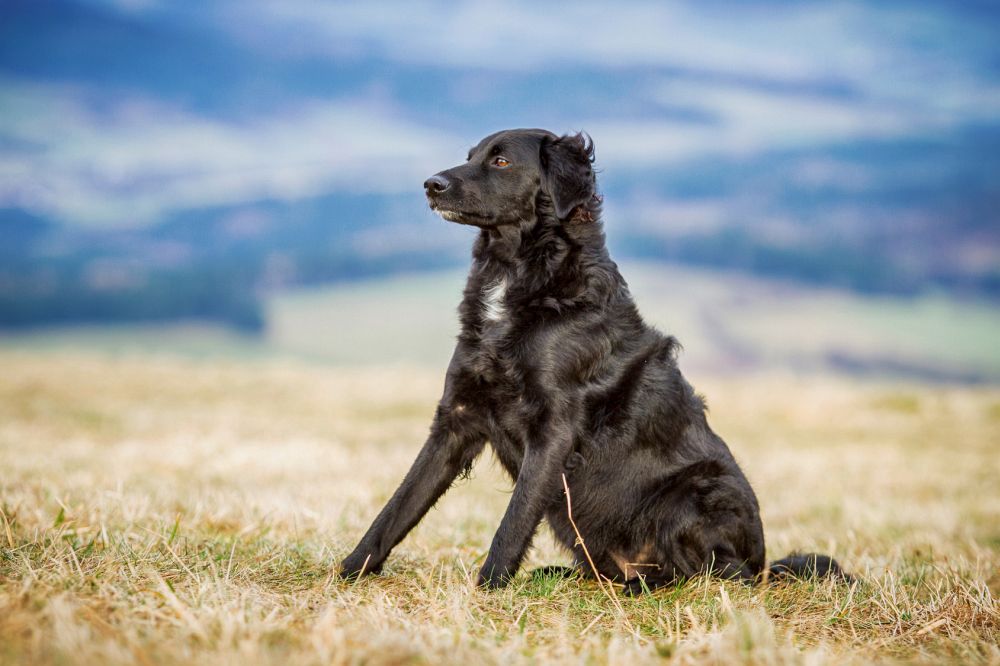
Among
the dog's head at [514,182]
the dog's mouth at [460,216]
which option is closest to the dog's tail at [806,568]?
the dog's head at [514,182]

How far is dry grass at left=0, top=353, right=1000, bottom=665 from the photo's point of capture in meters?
2.45

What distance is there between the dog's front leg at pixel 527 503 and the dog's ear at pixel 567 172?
103 centimetres

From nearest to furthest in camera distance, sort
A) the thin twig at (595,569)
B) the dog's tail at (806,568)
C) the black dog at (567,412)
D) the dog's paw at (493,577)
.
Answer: the thin twig at (595,569), the dog's paw at (493,577), the black dog at (567,412), the dog's tail at (806,568)

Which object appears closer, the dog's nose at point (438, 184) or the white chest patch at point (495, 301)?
the white chest patch at point (495, 301)

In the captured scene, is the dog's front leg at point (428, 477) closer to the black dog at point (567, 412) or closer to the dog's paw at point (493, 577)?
the black dog at point (567, 412)

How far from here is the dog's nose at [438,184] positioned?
3893 mm

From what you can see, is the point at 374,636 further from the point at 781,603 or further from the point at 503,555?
the point at 781,603

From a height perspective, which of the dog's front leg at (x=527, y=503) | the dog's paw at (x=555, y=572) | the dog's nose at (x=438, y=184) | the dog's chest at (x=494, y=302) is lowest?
the dog's paw at (x=555, y=572)

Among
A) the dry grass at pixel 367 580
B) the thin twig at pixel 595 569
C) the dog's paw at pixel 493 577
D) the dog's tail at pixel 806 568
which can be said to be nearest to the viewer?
the dry grass at pixel 367 580

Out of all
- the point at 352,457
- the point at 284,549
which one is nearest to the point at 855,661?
the point at 284,549

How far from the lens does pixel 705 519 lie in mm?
3750

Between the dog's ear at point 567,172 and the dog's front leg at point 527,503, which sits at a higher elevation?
the dog's ear at point 567,172

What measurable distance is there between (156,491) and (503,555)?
3304 millimetres

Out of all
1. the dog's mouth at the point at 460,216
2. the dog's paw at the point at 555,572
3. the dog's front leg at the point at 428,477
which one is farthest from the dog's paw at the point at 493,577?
the dog's mouth at the point at 460,216
